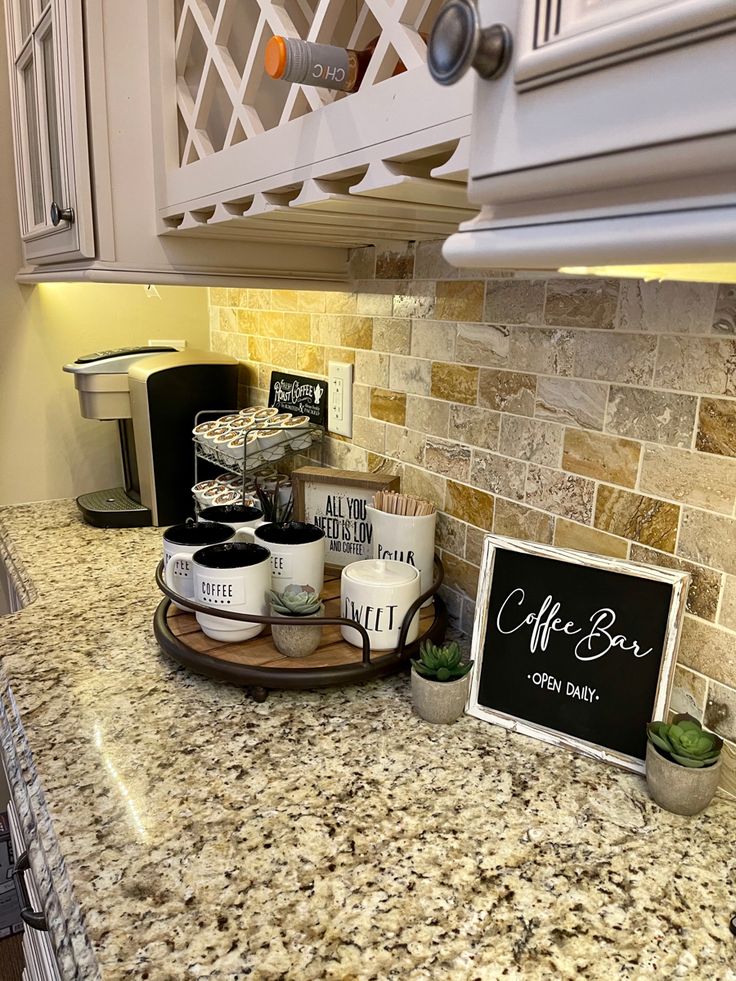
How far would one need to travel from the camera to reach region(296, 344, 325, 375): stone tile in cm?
142

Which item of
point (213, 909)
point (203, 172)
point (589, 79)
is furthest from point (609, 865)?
point (203, 172)

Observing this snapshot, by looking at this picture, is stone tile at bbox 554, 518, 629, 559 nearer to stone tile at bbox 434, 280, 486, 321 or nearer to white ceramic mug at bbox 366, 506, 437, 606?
white ceramic mug at bbox 366, 506, 437, 606

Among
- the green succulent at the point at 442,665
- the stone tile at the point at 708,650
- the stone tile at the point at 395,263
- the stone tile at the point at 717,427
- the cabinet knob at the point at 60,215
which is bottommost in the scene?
the green succulent at the point at 442,665

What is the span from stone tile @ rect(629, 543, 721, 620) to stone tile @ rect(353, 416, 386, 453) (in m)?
0.58

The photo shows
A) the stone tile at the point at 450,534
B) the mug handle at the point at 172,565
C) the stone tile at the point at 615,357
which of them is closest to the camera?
the stone tile at the point at 615,357

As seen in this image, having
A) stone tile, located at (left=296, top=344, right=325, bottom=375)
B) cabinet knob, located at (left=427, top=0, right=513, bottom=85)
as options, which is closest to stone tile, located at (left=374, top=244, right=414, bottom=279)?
stone tile, located at (left=296, top=344, right=325, bottom=375)

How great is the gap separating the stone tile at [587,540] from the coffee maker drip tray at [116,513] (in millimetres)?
980

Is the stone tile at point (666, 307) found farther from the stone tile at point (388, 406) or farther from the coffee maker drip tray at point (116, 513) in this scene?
the coffee maker drip tray at point (116, 513)

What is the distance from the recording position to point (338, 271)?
130 cm

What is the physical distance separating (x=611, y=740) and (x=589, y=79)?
26.4 inches

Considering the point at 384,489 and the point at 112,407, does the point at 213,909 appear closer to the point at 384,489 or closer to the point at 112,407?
the point at 384,489

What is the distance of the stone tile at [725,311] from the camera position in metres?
0.69

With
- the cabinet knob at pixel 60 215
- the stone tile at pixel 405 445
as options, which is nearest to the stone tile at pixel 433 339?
the stone tile at pixel 405 445

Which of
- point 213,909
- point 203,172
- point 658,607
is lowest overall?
point 213,909
